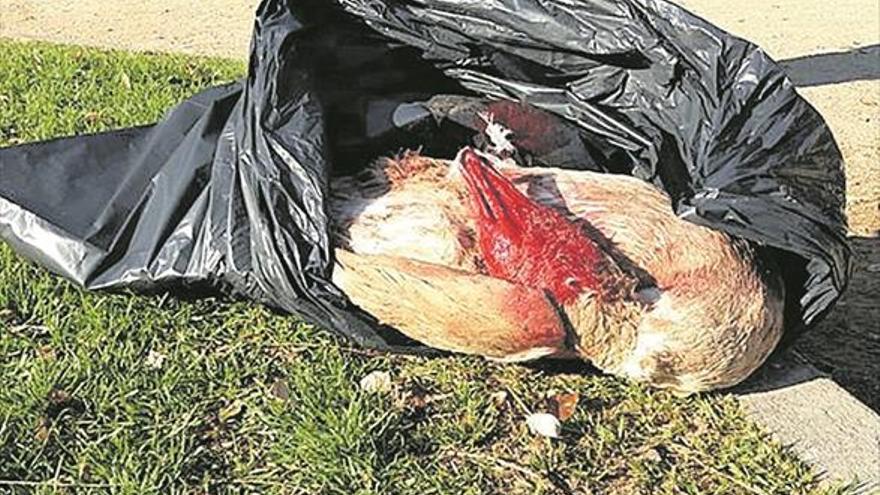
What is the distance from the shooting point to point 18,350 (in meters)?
3.00

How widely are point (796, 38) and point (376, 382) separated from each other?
6698 mm

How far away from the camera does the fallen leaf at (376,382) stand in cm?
285

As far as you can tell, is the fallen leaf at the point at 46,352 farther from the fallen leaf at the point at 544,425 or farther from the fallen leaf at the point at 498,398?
the fallen leaf at the point at 544,425

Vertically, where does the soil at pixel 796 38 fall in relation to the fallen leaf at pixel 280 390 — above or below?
below

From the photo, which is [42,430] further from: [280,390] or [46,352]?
[280,390]

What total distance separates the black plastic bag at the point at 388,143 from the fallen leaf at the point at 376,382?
78 millimetres

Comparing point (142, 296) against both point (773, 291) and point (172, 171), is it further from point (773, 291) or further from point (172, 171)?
point (773, 291)

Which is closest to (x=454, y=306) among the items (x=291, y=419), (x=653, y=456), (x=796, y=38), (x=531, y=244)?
(x=531, y=244)

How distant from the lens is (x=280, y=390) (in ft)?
9.36

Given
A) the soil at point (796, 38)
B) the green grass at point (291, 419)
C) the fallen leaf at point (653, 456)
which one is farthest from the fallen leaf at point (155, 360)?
the soil at point (796, 38)

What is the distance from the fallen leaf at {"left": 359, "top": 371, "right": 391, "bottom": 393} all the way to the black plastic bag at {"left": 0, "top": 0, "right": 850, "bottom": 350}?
8 cm

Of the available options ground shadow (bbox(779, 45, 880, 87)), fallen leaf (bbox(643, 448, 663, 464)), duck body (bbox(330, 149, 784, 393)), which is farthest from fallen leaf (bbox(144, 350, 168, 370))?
ground shadow (bbox(779, 45, 880, 87))

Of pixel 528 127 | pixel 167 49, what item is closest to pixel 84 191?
pixel 528 127

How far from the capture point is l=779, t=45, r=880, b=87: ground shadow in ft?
24.9
